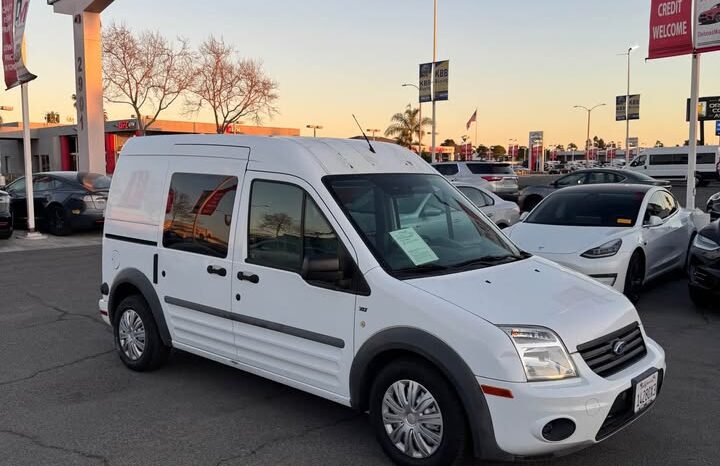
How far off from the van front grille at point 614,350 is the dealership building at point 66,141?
45138mm

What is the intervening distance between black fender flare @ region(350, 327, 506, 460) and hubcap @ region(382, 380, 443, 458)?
0.63 feet

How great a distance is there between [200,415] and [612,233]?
213 inches

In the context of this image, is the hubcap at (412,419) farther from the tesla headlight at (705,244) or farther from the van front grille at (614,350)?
the tesla headlight at (705,244)

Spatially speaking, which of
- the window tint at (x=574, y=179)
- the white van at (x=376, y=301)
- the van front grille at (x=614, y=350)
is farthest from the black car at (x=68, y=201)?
the window tint at (x=574, y=179)

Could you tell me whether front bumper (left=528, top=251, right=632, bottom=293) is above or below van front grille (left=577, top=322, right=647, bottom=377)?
below

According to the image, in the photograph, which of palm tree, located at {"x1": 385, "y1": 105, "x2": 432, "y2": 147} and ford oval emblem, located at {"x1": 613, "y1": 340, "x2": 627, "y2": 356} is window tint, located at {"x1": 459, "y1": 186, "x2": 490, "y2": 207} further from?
palm tree, located at {"x1": 385, "y1": 105, "x2": 432, "y2": 147}

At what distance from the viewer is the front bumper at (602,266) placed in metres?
7.16

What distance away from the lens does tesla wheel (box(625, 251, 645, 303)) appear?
7.51 m

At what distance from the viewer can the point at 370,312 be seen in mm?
3594

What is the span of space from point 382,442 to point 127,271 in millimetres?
2796

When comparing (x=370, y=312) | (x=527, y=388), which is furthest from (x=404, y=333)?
(x=527, y=388)

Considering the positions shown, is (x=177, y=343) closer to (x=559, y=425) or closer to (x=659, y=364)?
(x=559, y=425)

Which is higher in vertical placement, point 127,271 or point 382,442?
point 127,271

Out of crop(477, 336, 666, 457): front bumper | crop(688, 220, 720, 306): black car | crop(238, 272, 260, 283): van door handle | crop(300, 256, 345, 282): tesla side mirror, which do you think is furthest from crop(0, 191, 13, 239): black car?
crop(477, 336, 666, 457): front bumper
